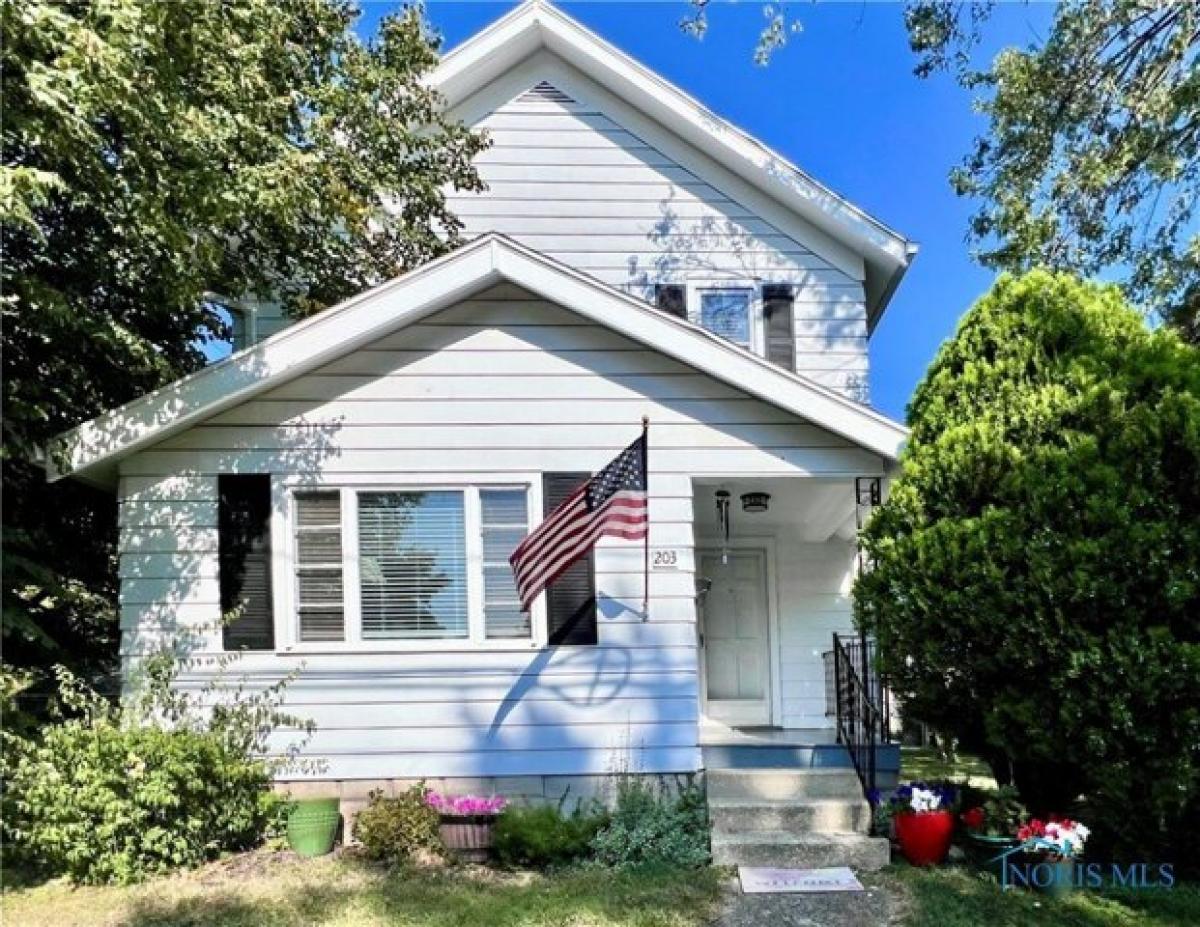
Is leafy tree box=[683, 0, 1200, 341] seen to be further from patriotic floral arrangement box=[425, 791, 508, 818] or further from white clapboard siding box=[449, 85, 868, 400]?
patriotic floral arrangement box=[425, 791, 508, 818]

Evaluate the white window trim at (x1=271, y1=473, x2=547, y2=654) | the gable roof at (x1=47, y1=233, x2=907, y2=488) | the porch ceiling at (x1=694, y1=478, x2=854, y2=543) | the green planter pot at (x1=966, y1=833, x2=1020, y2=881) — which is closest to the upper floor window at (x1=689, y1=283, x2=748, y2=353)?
the porch ceiling at (x1=694, y1=478, x2=854, y2=543)

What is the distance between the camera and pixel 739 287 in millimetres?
9477

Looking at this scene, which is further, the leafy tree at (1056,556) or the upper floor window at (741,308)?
the upper floor window at (741,308)

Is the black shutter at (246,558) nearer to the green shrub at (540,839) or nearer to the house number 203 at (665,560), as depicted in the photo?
the green shrub at (540,839)

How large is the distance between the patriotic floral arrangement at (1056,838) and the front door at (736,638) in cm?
341

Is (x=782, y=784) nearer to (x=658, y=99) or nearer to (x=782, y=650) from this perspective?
(x=782, y=650)

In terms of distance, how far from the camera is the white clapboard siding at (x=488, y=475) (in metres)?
6.39

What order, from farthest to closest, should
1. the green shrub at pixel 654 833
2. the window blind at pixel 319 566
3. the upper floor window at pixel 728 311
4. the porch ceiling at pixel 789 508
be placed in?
the upper floor window at pixel 728 311 < the porch ceiling at pixel 789 508 < the window blind at pixel 319 566 < the green shrub at pixel 654 833

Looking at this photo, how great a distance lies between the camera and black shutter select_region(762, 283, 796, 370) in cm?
936

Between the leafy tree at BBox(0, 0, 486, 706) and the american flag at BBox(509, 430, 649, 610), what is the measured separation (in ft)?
11.7

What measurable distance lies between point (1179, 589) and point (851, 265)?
5574mm

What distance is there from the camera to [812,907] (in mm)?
4996

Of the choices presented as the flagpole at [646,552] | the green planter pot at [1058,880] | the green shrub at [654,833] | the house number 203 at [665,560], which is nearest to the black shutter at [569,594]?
the flagpole at [646,552]

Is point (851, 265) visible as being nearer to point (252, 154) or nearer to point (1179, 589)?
point (1179, 589)
